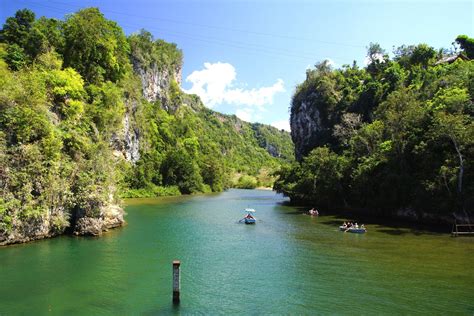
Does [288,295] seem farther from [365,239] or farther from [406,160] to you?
[406,160]

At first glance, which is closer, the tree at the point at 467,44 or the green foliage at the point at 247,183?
the tree at the point at 467,44

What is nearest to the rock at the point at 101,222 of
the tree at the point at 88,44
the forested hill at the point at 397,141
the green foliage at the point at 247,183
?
the tree at the point at 88,44

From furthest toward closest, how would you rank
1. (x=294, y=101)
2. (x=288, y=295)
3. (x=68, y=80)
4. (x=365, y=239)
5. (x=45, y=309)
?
(x=294, y=101) → (x=68, y=80) → (x=365, y=239) → (x=288, y=295) → (x=45, y=309)

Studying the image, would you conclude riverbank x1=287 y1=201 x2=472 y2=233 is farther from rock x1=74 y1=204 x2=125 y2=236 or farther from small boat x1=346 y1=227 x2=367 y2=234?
rock x1=74 y1=204 x2=125 y2=236

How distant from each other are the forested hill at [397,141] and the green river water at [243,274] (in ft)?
26.2

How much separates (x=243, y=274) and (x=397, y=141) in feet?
119

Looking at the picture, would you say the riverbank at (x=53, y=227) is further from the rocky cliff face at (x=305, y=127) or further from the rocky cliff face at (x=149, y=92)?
the rocky cliff face at (x=305, y=127)

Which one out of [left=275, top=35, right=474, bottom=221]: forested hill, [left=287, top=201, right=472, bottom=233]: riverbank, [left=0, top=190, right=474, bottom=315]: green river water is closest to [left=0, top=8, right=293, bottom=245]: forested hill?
[left=0, top=190, right=474, bottom=315]: green river water

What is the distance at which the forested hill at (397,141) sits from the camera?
43469mm

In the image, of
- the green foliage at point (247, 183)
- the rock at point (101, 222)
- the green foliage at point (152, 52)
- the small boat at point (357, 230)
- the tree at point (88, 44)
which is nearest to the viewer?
the rock at point (101, 222)

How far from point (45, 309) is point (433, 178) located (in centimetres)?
4431

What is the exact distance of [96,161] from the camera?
3953 cm

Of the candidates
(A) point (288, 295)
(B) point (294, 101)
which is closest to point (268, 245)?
(A) point (288, 295)

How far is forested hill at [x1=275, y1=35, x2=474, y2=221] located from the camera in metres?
43.5
